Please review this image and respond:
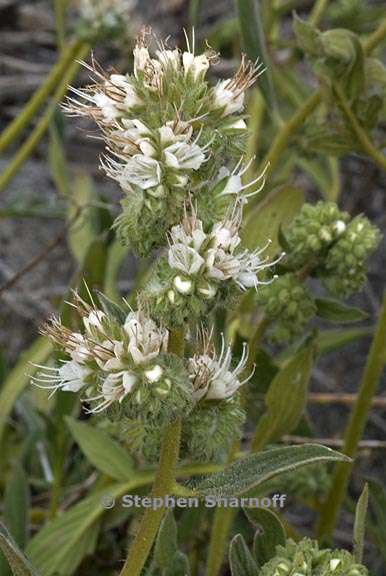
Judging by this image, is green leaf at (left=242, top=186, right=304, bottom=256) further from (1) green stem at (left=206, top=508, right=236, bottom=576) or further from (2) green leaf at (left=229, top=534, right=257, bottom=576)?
(2) green leaf at (left=229, top=534, right=257, bottom=576)

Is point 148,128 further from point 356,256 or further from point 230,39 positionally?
point 230,39

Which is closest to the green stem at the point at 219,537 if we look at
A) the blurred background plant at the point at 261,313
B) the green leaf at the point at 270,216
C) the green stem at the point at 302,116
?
the blurred background plant at the point at 261,313

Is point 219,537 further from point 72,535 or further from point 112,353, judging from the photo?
point 112,353

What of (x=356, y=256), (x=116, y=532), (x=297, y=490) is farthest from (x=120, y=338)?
(x=116, y=532)

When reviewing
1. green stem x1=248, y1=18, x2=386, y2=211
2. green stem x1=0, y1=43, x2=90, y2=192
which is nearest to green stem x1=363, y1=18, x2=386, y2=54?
green stem x1=248, y1=18, x2=386, y2=211

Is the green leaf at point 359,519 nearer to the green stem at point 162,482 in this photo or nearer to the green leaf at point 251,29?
the green stem at point 162,482
